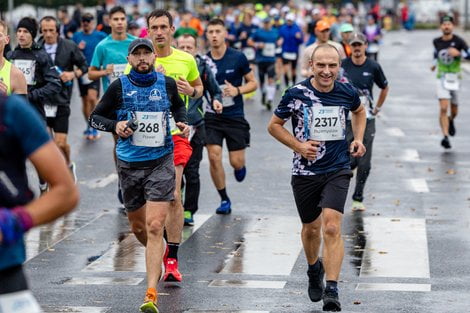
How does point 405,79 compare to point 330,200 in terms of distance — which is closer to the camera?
point 330,200

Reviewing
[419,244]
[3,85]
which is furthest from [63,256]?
[419,244]

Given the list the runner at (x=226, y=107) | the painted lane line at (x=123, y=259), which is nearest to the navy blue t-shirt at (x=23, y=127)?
the painted lane line at (x=123, y=259)

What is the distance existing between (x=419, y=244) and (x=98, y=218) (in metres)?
3.29

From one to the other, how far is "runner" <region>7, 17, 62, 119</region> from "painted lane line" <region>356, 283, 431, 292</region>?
197 inches

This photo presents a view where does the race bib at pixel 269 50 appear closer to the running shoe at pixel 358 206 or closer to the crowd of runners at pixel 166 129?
the crowd of runners at pixel 166 129

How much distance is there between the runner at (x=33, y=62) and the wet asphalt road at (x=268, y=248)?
1.30 m

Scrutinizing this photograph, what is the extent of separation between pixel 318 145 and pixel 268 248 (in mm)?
2548

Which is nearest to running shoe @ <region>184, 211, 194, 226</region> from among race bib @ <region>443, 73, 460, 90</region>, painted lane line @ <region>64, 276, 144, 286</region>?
painted lane line @ <region>64, 276, 144, 286</region>

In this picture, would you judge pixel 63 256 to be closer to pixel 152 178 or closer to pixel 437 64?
pixel 152 178

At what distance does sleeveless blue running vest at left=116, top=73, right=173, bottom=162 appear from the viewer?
30.5 feet

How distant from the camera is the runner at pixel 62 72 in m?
15.1

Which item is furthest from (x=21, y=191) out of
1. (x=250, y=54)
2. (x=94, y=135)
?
(x=250, y=54)

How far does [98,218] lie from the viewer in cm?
1337

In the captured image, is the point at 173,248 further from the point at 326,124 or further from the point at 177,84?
the point at 326,124
